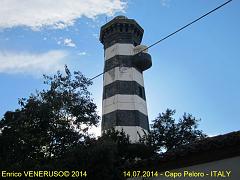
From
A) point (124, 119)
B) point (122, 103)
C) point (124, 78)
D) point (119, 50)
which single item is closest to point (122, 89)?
point (124, 78)

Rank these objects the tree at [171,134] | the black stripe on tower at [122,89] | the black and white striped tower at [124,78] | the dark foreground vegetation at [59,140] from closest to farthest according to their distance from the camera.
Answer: the dark foreground vegetation at [59,140] → the tree at [171,134] → the black and white striped tower at [124,78] → the black stripe on tower at [122,89]

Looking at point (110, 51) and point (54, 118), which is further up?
point (110, 51)

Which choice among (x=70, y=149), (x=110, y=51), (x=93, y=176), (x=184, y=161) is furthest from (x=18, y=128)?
(x=110, y=51)

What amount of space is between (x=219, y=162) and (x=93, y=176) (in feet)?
14.7

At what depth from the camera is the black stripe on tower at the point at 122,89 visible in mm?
24391

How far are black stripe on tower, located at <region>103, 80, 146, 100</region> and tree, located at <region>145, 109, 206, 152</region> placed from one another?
5.97 metres

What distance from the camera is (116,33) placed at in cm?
2792

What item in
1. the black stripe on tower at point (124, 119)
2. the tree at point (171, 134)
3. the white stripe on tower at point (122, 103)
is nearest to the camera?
the tree at point (171, 134)

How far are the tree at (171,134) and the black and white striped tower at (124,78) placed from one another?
3566mm

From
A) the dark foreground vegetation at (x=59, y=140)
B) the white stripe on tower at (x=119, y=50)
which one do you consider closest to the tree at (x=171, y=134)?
the dark foreground vegetation at (x=59, y=140)

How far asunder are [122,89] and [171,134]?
755cm

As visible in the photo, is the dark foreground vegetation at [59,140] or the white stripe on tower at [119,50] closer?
the dark foreground vegetation at [59,140]

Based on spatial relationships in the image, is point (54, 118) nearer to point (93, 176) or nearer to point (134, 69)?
point (93, 176)

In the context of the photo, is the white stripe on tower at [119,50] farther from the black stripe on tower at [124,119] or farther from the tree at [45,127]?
the tree at [45,127]
